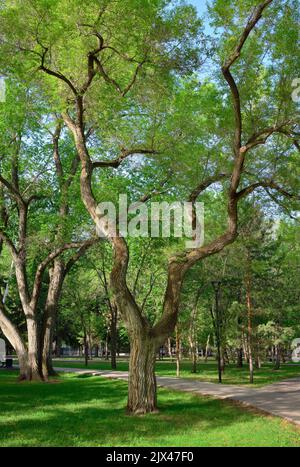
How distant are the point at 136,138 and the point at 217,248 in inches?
193

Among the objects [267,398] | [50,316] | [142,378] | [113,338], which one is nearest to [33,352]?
[50,316]

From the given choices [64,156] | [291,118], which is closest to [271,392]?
[291,118]

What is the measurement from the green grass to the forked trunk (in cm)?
38

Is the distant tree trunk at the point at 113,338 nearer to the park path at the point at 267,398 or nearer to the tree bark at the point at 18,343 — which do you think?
the tree bark at the point at 18,343

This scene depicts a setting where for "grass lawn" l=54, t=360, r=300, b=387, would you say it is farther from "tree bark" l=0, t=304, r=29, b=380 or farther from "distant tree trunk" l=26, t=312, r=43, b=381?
"tree bark" l=0, t=304, r=29, b=380

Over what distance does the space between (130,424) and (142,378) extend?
61.4 inches

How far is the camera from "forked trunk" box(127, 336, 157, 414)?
1173cm

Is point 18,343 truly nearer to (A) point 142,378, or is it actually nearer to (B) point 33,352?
(B) point 33,352

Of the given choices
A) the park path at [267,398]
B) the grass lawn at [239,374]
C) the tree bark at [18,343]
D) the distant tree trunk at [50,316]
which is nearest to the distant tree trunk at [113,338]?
the grass lawn at [239,374]

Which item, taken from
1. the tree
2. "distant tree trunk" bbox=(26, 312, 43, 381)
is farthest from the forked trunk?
"distant tree trunk" bbox=(26, 312, 43, 381)

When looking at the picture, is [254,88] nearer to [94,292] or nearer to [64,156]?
[64,156]

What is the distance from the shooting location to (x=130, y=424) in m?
10.3

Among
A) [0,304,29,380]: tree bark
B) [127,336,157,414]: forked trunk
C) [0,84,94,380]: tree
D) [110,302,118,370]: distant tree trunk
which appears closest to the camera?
[127,336,157,414]: forked trunk

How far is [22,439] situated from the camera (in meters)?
8.84
